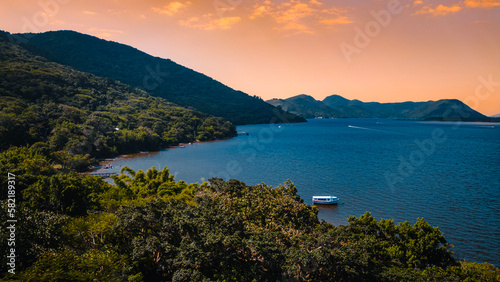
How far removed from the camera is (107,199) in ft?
111

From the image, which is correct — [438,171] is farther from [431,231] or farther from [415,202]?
[431,231]

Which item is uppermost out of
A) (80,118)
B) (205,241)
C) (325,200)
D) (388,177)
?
(80,118)

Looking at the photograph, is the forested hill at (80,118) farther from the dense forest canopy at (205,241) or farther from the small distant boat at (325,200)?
the small distant boat at (325,200)

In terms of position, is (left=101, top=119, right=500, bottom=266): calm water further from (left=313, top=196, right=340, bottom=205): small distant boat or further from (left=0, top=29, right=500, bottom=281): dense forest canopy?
(left=0, top=29, right=500, bottom=281): dense forest canopy

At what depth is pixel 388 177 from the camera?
70438mm

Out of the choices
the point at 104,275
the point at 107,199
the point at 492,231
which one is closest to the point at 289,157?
the point at 492,231

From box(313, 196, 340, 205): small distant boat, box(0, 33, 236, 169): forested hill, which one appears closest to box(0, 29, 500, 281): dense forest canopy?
box(313, 196, 340, 205): small distant boat

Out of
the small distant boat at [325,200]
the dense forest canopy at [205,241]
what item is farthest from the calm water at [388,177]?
the dense forest canopy at [205,241]

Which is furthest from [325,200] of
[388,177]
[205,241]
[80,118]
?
[80,118]

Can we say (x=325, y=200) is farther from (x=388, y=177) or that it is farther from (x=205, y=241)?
(x=205, y=241)

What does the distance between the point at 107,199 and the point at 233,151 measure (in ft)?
277

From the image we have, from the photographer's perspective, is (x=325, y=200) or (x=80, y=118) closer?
(x=325, y=200)

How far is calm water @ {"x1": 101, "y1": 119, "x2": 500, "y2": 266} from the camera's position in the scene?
4306cm

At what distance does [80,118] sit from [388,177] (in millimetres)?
106786
